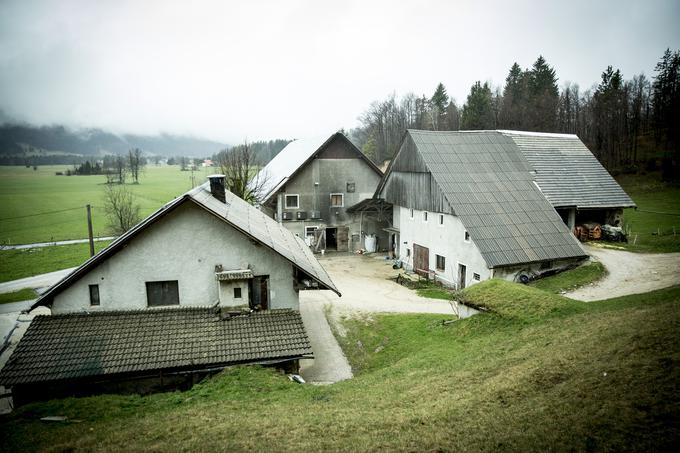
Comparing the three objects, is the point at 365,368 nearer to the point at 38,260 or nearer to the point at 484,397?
the point at 484,397

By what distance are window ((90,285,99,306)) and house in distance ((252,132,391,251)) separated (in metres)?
23.5

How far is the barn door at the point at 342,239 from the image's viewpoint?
40.7 metres

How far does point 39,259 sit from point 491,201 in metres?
40.6

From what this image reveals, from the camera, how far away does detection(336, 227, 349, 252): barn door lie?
133 ft

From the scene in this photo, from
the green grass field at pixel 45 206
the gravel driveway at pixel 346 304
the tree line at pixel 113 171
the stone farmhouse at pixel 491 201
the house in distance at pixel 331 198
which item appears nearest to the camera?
the gravel driveway at pixel 346 304

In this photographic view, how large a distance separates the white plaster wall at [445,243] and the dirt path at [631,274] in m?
5.26

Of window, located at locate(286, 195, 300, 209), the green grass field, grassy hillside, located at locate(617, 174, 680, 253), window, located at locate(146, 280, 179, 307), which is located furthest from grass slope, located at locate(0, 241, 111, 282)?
grassy hillside, located at locate(617, 174, 680, 253)

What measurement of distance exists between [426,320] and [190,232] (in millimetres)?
11394

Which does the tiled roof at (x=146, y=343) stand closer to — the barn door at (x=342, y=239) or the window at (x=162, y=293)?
the window at (x=162, y=293)

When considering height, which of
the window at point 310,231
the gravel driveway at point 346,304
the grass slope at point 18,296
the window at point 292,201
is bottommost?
the gravel driveway at point 346,304

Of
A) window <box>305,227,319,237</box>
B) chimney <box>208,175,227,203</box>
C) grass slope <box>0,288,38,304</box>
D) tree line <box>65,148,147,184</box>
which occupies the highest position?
tree line <box>65,148,147,184</box>

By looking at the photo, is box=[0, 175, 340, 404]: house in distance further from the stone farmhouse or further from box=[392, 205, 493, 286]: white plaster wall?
the stone farmhouse

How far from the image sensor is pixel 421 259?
3142 cm

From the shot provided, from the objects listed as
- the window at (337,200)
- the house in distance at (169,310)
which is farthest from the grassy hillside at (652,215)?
the house in distance at (169,310)
